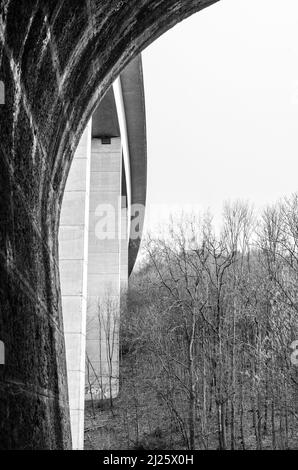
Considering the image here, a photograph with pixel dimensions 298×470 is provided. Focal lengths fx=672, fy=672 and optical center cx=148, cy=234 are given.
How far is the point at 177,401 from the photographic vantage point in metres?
26.3

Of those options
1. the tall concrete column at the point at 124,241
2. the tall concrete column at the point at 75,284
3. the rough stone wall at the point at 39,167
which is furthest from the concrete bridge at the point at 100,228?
the rough stone wall at the point at 39,167

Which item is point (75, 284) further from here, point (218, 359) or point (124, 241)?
point (124, 241)

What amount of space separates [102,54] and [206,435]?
1976 centimetres

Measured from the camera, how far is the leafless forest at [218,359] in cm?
2145

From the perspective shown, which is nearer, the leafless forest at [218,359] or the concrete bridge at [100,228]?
the concrete bridge at [100,228]

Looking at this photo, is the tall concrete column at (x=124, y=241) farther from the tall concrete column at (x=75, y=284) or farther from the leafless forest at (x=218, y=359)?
the tall concrete column at (x=75, y=284)

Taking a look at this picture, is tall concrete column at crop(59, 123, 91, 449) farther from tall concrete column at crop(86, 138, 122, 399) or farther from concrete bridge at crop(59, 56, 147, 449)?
tall concrete column at crop(86, 138, 122, 399)

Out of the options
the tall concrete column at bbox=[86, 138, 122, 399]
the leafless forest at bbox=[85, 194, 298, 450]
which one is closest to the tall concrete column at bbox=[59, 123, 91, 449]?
the leafless forest at bbox=[85, 194, 298, 450]

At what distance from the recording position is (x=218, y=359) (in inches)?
974

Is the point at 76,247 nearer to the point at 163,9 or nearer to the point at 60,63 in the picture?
the point at 163,9

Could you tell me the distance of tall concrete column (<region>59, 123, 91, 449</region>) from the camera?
1298 centimetres

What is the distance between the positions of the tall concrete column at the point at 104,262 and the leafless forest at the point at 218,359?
3.95ft

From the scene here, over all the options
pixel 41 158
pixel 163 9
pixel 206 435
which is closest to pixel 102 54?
pixel 163 9

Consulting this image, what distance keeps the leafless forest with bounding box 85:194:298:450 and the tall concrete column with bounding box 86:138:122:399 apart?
1.20 m
